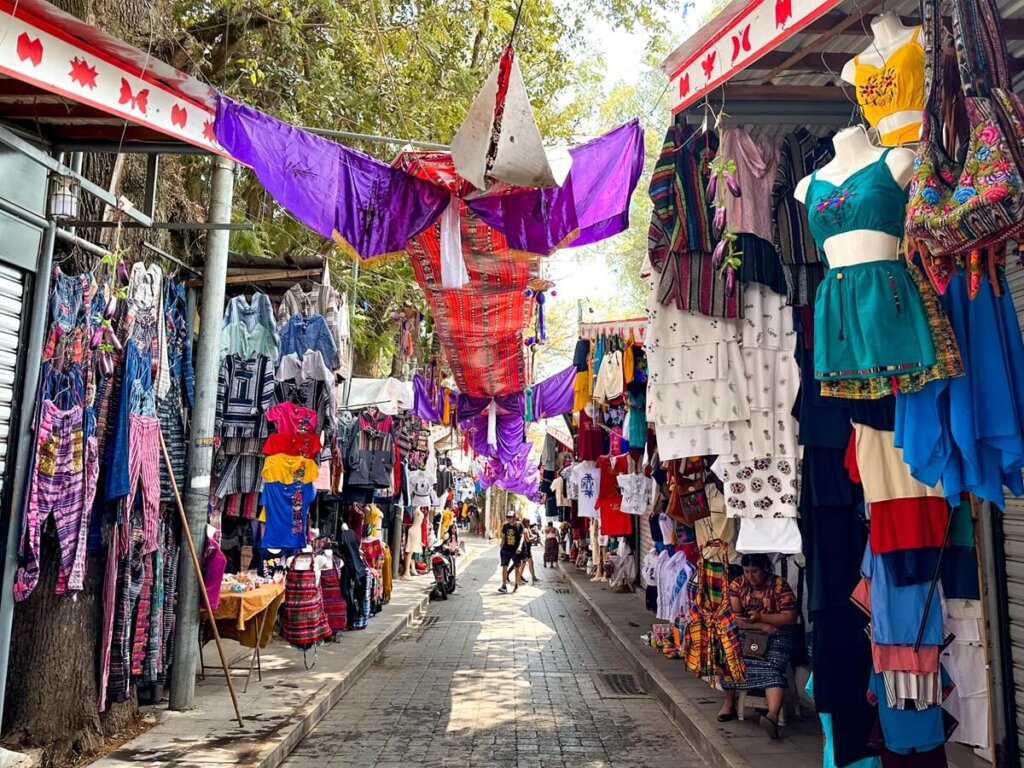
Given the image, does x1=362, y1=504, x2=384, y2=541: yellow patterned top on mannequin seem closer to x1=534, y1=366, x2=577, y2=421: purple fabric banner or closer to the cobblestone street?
the cobblestone street

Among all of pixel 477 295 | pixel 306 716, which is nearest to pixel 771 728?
pixel 306 716

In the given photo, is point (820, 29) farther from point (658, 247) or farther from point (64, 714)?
point (64, 714)

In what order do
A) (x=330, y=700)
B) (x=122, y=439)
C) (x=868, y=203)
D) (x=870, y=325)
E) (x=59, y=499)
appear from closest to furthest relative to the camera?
(x=870, y=325) < (x=868, y=203) < (x=59, y=499) < (x=122, y=439) < (x=330, y=700)

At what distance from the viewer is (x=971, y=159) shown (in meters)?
2.62

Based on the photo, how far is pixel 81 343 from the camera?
5.73 m

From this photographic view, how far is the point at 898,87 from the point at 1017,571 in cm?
295

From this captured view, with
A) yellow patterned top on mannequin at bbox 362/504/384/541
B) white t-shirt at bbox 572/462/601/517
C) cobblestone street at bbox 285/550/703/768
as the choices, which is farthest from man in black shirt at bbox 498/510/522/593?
cobblestone street at bbox 285/550/703/768

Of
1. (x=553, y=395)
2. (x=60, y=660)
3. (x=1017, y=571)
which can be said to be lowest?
(x=60, y=660)

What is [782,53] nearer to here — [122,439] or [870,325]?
[870,325]

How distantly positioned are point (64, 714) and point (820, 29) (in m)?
6.99

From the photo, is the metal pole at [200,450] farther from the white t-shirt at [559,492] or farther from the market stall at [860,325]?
the white t-shirt at [559,492]

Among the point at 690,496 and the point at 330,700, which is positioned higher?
the point at 690,496

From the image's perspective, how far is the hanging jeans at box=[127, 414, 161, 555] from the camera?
6.14 meters

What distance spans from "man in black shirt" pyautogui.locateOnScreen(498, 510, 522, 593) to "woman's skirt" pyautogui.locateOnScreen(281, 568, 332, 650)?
10819 mm
